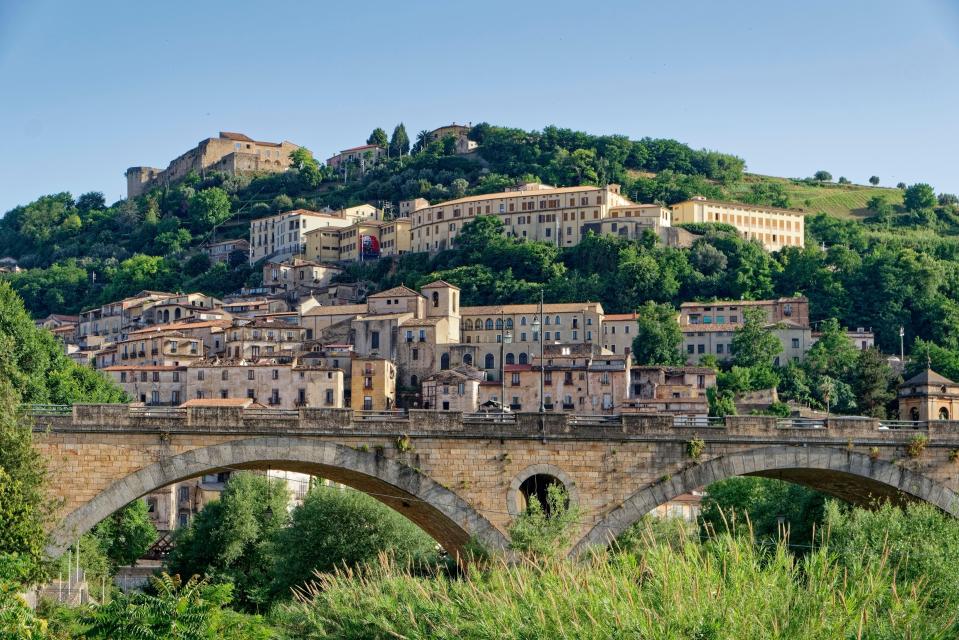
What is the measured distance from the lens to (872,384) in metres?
104

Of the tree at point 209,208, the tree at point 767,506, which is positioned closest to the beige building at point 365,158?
the tree at point 209,208

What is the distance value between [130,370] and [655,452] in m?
70.5

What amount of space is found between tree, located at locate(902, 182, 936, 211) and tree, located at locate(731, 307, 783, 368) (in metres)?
68.2

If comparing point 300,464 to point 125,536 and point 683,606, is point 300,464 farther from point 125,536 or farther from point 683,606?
point 125,536

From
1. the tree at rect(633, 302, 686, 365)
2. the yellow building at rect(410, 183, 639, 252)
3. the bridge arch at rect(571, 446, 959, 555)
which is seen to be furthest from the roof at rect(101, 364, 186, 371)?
the bridge arch at rect(571, 446, 959, 555)

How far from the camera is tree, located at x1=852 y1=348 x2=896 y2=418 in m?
102

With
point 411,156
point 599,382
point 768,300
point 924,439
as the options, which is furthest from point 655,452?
point 411,156

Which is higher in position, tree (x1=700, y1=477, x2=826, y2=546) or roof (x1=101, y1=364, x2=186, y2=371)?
roof (x1=101, y1=364, x2=186, y2=371)

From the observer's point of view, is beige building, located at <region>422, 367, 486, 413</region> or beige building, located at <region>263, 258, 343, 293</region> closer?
beige building, located at <region>422, 367, 486, 413</region>

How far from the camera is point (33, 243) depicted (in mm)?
191750

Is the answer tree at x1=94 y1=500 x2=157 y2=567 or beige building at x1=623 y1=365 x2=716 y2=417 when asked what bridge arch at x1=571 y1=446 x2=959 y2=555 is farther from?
beige building at x1=623 y1=365 x2=716 y2=417

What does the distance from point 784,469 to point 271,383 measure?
62.5 meters

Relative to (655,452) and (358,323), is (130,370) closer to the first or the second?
(358,323)

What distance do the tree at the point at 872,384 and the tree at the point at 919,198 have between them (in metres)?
73.2
